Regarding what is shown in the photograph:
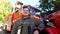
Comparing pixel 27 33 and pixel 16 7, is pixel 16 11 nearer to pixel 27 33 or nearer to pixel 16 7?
pixel 16 7

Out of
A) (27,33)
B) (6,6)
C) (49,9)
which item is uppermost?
(6,6)

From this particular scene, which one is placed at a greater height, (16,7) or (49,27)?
(16,7)

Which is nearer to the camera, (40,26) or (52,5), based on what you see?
(40,26)

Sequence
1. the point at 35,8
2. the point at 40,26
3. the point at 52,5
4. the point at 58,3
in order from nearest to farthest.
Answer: the point at 40,26 → the point at 58,3 → the point at 52,5 → the point at 35,8

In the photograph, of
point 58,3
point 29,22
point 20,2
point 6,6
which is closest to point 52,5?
point 58,3

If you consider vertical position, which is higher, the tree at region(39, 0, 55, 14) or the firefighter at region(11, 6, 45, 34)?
the tree at region(39, 0, 55, 14)

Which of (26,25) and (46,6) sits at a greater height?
(46,6)

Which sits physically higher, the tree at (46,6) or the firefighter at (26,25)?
the tree at (46,6)

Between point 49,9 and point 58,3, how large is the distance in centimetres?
94

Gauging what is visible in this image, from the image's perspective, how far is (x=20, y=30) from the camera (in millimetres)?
4398

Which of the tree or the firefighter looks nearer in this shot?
the firefighter

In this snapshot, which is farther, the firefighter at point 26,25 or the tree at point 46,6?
the tree at point 46,6

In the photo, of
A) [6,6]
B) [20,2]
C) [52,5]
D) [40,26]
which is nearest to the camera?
[40,26]

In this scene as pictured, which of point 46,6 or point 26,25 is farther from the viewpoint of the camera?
point 46,6
